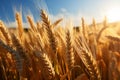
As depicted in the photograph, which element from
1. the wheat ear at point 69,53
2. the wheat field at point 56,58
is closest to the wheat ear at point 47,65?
the wheat field at point 56,58

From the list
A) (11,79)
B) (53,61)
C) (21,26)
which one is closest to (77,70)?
(53,61)

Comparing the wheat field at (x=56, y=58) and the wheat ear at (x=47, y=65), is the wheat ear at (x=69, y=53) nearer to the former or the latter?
the wheat field at (x=56, y=58)

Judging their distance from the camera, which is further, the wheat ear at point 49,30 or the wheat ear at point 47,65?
the wheat ear at point 49,30

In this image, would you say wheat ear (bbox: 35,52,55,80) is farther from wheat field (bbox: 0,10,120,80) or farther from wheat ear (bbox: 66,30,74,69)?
wheat ear (bbox: 66,30,74,69)

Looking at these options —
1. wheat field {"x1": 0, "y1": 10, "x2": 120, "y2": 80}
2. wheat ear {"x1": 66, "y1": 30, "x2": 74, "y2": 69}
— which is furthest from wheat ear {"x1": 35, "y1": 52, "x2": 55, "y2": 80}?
wheat ear {"x1": 66, "y1": 30, "x2": 74, "y2": 69}

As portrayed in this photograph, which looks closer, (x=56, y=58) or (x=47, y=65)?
(x=47, y=65)

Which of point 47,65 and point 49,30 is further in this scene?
point 49,30

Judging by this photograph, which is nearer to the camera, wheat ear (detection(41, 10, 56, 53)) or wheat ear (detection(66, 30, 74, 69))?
wheat ear (detection(66, 30, 74, 69))

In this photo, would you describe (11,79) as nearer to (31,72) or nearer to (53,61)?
(31,72)

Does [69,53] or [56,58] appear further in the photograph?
[56,58]

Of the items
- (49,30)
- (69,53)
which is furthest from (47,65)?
(49,30)

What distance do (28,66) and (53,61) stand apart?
18 centimetres

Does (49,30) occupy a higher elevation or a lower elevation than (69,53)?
higher

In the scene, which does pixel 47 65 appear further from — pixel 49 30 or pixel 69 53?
pixel 49 30
